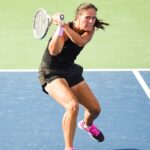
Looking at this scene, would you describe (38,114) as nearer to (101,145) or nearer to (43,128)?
(43,128)

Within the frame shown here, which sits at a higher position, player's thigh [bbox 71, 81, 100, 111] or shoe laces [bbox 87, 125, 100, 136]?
player's thigh [bbox 71, 81, 100, 111]

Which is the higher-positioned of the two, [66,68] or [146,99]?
[66,68]

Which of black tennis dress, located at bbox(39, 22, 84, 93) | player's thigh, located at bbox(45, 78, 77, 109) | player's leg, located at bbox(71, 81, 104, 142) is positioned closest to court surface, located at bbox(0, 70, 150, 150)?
player's leg, located at bbox(71, 81, 104, 142)

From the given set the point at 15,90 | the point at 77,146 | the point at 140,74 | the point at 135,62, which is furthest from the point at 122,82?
the point at 77,146

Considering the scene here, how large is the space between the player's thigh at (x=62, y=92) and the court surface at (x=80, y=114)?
2.91 feet

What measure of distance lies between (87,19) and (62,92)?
98cm

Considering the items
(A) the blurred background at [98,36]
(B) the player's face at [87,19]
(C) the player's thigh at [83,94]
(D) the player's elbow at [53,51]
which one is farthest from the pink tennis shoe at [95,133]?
(A) the blurred background at [98,36]

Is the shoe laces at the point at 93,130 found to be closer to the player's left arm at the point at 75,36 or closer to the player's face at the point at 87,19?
the player's left arm at the point at 75,36

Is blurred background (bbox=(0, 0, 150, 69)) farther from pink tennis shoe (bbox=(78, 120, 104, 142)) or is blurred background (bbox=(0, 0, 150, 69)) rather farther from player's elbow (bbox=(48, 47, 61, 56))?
player's elbow (bbox=(48, 47, 61, 56))

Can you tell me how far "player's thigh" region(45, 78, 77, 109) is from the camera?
5.99m

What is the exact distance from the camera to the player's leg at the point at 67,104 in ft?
19.5

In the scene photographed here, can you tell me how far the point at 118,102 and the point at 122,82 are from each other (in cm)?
93

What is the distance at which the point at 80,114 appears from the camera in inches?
306

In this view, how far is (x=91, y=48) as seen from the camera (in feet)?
35.5
